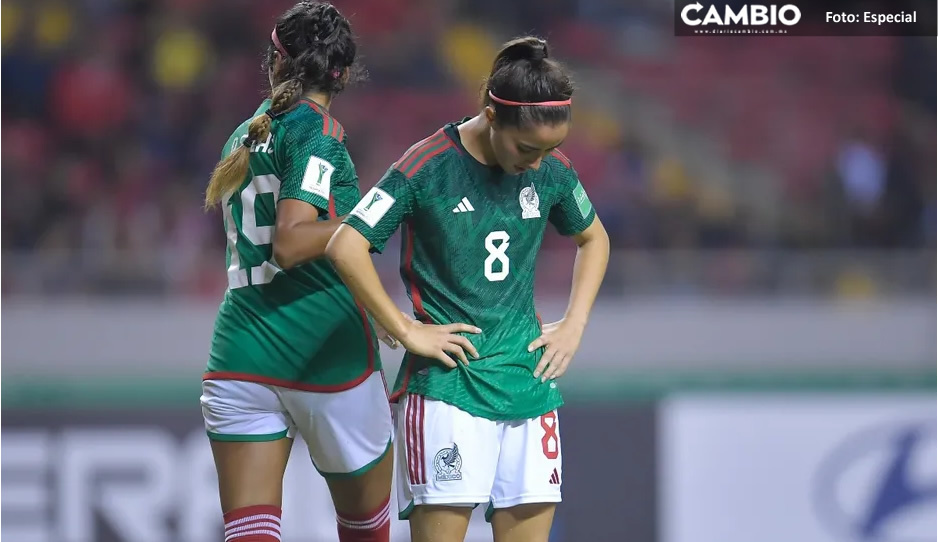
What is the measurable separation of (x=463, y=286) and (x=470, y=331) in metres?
0.12

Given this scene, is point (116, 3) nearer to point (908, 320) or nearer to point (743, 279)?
point (743, 279)

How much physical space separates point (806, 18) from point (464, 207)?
6.85 m

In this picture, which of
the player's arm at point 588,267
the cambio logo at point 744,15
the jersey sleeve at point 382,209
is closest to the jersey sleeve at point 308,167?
the jersey sleeve at point 382,209

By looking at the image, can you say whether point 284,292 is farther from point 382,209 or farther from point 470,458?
point 470,458

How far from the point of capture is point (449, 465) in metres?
2.97

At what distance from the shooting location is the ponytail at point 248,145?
314 centimetres

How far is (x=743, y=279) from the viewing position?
262 inches

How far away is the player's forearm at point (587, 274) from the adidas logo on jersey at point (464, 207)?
1.37 feet

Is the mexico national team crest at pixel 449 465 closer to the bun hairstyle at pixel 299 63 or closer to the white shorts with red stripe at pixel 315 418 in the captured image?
the white shorts with red stripe at pixel 315 418

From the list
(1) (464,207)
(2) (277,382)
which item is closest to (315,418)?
(2) (277,382)

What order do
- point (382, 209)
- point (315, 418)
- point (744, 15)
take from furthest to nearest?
point (744, 15) < point (315, 418) < point (382, 209)

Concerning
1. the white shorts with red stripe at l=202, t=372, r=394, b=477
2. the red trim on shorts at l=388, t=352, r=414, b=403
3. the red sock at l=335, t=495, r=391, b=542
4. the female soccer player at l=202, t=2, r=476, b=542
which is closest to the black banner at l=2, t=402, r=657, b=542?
the red sock at l=335, t=495, r=391, b=542

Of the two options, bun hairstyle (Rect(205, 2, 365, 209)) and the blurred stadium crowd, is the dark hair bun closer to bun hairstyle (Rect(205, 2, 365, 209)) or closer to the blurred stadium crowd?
bun hairstyle (Rect(205, 2, 365, 209))

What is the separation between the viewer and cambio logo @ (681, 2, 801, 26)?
7246mm
